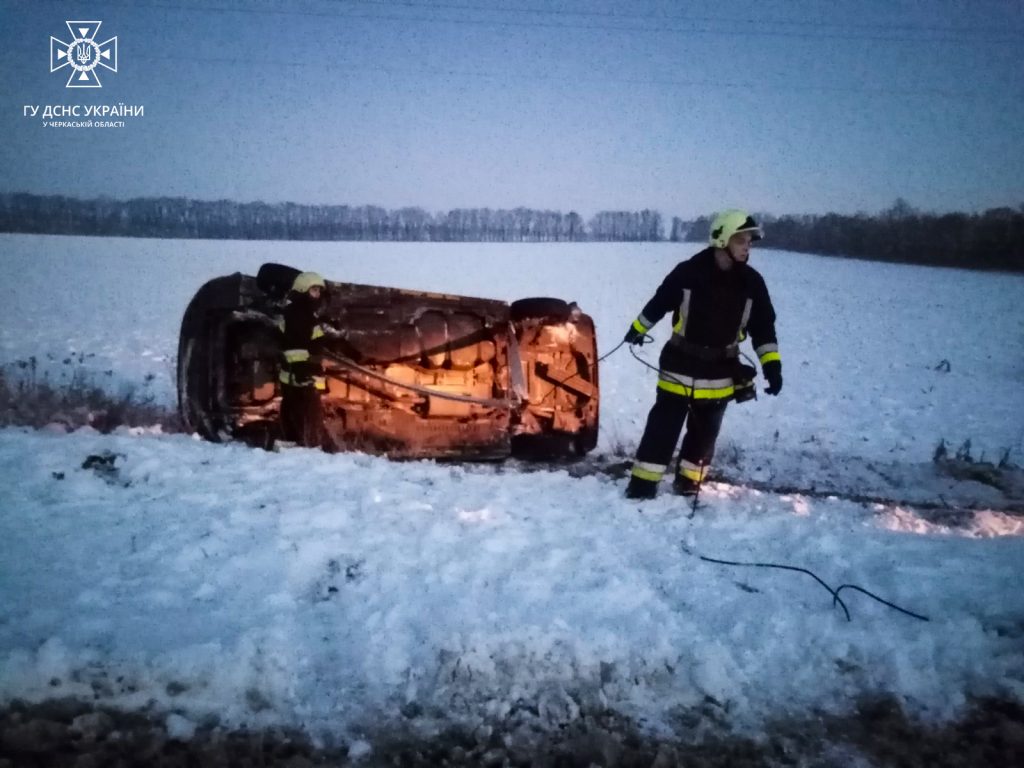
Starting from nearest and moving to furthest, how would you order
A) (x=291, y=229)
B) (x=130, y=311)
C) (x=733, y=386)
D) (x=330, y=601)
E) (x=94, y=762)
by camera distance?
(x=94, y=762), (x=330, y=601), (x=733, y=386), (x=130, y=311), (x=291, y=229)

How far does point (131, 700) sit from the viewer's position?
7.00ft

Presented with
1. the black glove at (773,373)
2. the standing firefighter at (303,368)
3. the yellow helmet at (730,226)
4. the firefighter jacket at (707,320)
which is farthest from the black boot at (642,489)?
the standing firefighter at (303,368)

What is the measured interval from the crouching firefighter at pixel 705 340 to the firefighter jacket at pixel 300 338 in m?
2.36

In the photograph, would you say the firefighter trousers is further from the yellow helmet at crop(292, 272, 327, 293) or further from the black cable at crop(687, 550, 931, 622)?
the yellow helmet at crop(292, 272, 327, 293)

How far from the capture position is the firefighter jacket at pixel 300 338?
477cm

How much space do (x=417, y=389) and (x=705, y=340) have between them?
2.24 meters

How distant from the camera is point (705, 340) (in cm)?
446

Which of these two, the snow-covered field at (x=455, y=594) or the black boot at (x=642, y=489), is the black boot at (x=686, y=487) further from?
the black boot at (x=642, y=489)

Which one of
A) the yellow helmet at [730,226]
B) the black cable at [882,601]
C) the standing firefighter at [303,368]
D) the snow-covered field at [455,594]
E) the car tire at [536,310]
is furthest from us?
the car tire at [536,310]

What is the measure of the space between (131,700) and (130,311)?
619 inches

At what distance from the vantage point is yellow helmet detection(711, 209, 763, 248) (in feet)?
14.0

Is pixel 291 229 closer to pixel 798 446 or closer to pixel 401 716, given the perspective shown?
pixel 798 446

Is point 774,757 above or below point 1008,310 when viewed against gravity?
below

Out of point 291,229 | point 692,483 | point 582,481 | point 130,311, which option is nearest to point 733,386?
point 692,483
